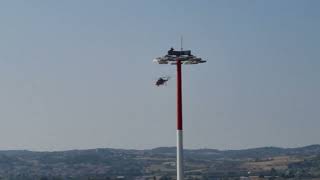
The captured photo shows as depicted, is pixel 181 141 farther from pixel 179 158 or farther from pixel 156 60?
pixel 156 60

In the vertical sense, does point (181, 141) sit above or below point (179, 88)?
below

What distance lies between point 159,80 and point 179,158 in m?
8.38

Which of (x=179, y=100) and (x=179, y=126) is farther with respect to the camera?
(x=179, y=100)

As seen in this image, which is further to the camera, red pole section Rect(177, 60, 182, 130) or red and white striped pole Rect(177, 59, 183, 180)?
red and white striped pole Rect(177, 59, 183, 180)

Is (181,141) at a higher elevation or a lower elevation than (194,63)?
lower

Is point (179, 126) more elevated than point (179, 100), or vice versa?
point (179, 100)

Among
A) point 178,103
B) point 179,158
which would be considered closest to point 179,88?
point 178,103

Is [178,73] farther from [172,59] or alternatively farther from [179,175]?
[179,175]

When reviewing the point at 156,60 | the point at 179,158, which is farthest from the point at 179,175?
the point at 156,60

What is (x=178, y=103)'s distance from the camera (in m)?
76.1

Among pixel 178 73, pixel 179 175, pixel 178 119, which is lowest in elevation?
pixel 179 175

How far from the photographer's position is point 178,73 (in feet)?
251

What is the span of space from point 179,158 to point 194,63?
990 cm

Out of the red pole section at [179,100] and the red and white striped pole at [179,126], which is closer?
the red pole section at [179,100]
